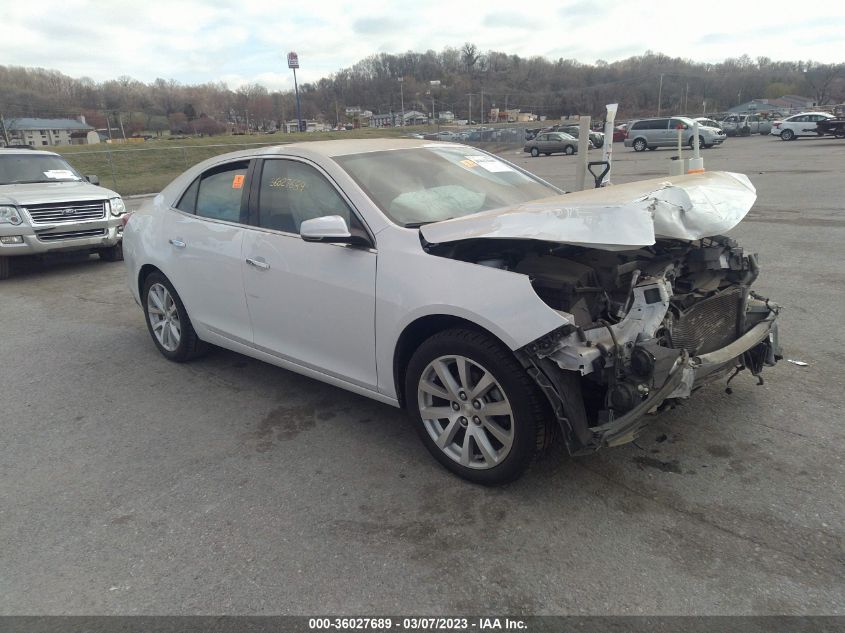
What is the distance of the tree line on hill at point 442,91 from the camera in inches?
3672

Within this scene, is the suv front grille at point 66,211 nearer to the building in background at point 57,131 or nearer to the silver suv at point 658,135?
Answer: the silver suv at point 658,135

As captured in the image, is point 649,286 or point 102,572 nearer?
point 102,572

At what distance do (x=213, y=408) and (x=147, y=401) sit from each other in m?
0.58

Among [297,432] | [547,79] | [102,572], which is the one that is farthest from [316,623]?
[547,79]

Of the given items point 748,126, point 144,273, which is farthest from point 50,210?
point 748,126

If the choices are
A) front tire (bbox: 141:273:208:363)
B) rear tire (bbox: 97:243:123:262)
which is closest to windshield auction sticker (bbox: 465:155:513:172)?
front tire (bbox: 141:273:208:363)

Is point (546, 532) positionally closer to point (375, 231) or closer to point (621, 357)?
point (621, 357)

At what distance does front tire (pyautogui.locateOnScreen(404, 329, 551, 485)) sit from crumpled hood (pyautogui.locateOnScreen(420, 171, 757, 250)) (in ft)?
1.80

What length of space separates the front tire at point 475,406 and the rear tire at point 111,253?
28.0ft

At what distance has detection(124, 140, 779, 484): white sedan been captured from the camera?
2.82m

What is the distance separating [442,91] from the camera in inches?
4779

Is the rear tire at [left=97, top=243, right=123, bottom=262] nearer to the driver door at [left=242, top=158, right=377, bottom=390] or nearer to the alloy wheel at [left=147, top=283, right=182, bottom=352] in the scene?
the alloy wheel at [left=147, top=283, right=182, bottom=352]

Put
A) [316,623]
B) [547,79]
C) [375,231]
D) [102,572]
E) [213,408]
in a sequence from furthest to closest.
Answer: [547,79] → [213,408] → [375,231] → [102,572] → [316,623]

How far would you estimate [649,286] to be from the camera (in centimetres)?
304
